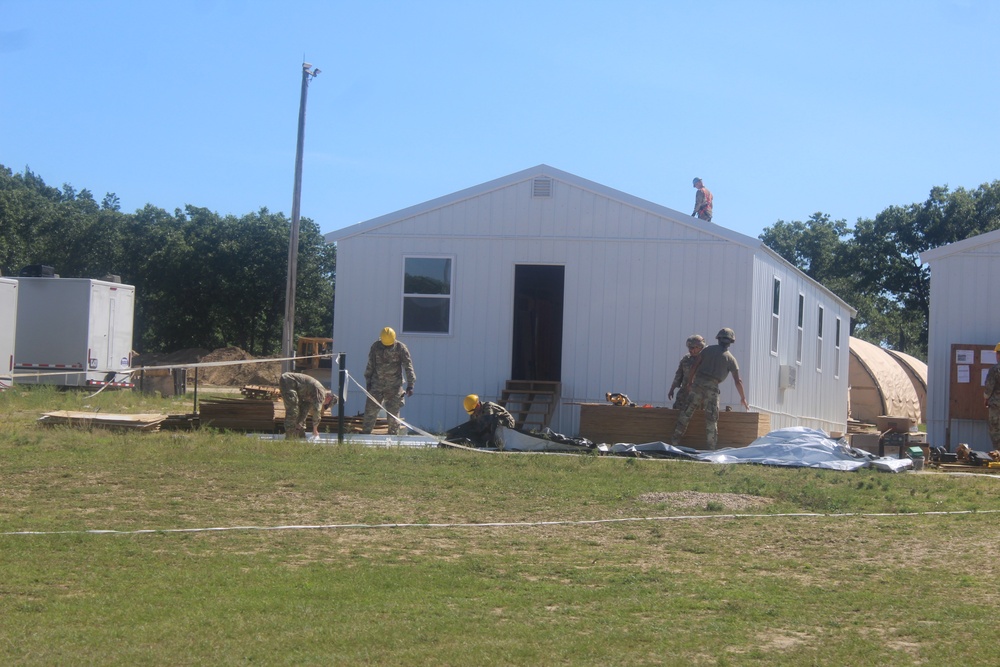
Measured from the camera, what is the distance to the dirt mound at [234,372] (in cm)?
3991

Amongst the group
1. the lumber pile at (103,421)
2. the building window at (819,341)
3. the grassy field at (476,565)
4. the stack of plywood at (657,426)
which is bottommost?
the grassy field at (476,565)

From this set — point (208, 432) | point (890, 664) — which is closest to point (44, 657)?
point (890, 664)

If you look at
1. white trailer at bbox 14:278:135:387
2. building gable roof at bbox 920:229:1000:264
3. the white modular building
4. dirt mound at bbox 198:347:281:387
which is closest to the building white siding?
building gable roof at bbox 920:229:1000:264

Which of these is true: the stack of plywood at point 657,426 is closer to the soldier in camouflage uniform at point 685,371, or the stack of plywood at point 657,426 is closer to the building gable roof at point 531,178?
the soldier in camouflage uniform at point 685,371

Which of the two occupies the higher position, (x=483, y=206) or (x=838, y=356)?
(x=483, y=206)

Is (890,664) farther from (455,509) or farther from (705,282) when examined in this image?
(705,282)

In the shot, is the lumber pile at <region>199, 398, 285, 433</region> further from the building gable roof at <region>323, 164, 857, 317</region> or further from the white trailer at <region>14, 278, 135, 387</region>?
the white trailer at <region>14, 278, 135, 387</region>

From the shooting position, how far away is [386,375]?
15852 millimetres

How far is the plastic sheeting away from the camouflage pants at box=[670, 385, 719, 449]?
0.30 meters

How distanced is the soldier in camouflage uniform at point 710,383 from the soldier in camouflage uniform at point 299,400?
4794 mm

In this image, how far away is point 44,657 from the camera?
514cm

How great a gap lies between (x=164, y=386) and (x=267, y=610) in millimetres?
24441

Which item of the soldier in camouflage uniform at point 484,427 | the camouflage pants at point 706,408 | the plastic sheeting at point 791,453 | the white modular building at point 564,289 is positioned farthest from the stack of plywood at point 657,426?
the white modular building at point 564,289

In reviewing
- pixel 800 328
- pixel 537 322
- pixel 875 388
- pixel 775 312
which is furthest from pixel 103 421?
pixel 875 388
